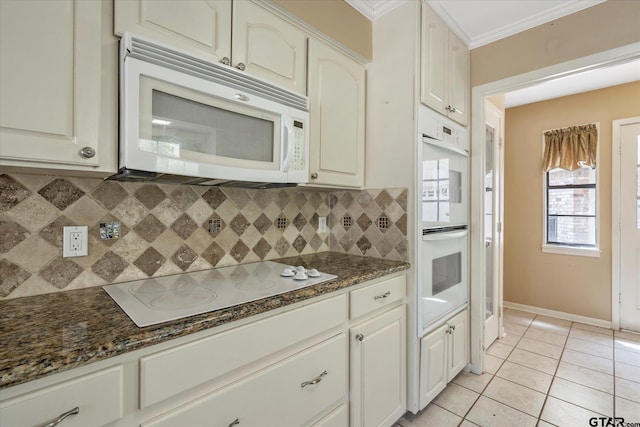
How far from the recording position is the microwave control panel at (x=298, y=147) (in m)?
1.46

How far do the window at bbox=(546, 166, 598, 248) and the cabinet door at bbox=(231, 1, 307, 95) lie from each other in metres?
3.40

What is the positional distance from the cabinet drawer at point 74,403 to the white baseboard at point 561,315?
420 centimetres

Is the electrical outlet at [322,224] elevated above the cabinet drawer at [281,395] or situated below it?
above

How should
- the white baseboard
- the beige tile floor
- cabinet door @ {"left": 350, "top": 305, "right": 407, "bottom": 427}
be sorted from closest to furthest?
cabinet door @ {"left": 350, "top": 305, "right": 407, "bottom": 427}
the beige tile floor
the white baseboard

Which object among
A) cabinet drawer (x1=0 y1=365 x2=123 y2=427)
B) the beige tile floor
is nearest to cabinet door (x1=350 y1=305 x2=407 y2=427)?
the beige tile floor

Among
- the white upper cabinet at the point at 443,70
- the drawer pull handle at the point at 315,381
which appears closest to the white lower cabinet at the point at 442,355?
the drawer pull handle at the point at 315,381

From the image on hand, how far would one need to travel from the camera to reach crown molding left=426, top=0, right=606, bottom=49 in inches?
71.6

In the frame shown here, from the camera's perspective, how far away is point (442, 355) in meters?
1.95

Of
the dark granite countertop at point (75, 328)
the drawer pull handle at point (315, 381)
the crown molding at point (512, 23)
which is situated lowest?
the drawer pull handle at point (315, 381)

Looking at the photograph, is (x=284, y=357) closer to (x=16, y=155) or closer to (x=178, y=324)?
(x=178, y=324)

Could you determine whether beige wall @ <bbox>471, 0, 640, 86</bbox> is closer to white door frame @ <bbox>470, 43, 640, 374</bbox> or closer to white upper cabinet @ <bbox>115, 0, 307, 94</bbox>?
white door frame @ <bbox>470, 43, 640, 374</bbox>

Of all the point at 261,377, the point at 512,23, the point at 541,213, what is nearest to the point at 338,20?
the point at 512,23

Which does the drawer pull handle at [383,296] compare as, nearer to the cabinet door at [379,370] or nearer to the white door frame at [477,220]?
the cabinet door at [379,370]

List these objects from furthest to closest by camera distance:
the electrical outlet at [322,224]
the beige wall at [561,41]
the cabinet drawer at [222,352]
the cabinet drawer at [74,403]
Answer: the electrical outlet at [322,224] < the beige wall at [561,41] < the cabinet drawer at [222,352] < the cabinet drawer at [74,403]
